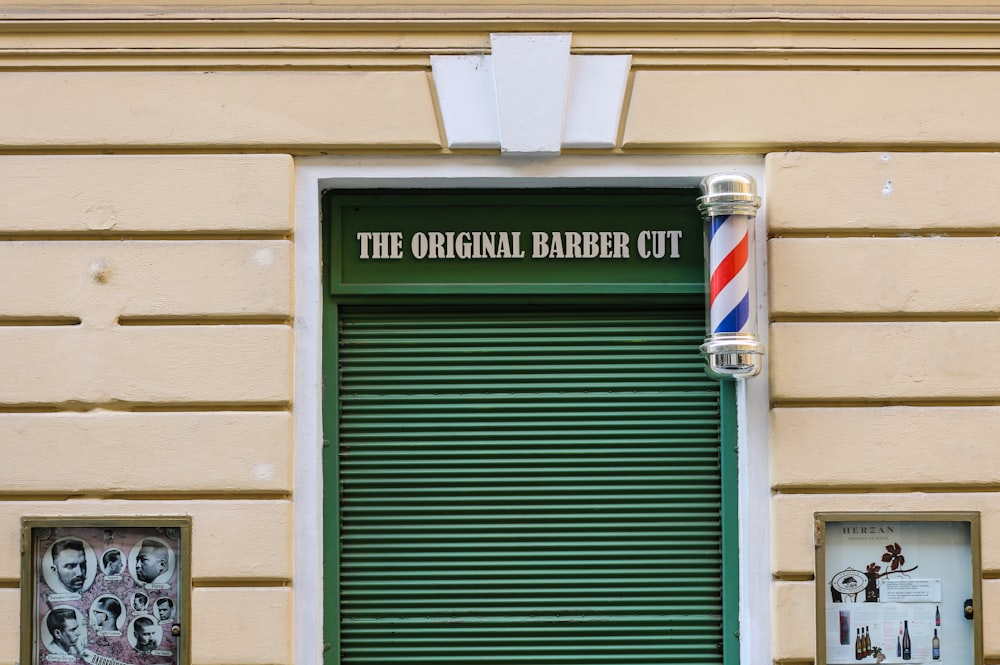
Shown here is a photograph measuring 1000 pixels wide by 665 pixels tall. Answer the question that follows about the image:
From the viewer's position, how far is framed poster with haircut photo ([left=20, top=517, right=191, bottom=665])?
4336mm

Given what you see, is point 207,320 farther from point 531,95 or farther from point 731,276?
point 731,276

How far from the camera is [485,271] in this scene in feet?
15.2

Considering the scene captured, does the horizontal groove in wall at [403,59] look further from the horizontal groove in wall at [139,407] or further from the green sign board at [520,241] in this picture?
the horizontal groove in wall at [139,407]

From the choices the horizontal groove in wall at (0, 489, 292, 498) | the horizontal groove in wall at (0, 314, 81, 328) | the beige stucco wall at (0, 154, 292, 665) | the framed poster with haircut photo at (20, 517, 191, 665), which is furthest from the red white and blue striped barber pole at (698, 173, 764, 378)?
the horizontal groove in wall at (0, 314, 81, 328)

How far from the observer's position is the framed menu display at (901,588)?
4340mm

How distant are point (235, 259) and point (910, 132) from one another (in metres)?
3.10

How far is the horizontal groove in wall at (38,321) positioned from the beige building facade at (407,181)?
10 millimetres

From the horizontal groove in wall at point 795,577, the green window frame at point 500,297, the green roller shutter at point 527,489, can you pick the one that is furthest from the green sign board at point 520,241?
the horizontal groove in wall at point 795,577

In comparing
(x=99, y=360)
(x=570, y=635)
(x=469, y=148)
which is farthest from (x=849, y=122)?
(x=99, y=360)

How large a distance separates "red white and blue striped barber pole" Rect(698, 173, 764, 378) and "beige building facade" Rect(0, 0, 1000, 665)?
21cm

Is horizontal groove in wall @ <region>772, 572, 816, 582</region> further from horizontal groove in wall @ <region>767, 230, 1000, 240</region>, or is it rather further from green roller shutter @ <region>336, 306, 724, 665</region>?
horizontal groove in wall @ <region>767, 230, 1000, 240</region>

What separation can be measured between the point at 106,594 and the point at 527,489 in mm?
1943

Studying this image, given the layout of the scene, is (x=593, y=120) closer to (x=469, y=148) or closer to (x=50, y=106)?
(x=469, y=148)

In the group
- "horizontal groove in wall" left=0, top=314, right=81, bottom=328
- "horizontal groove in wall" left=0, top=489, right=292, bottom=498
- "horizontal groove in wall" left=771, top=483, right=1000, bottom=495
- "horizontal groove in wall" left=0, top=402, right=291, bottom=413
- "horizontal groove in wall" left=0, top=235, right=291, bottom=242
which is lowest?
"horizontal groove in wall" left=0, top=489, right=292, bottom=498
